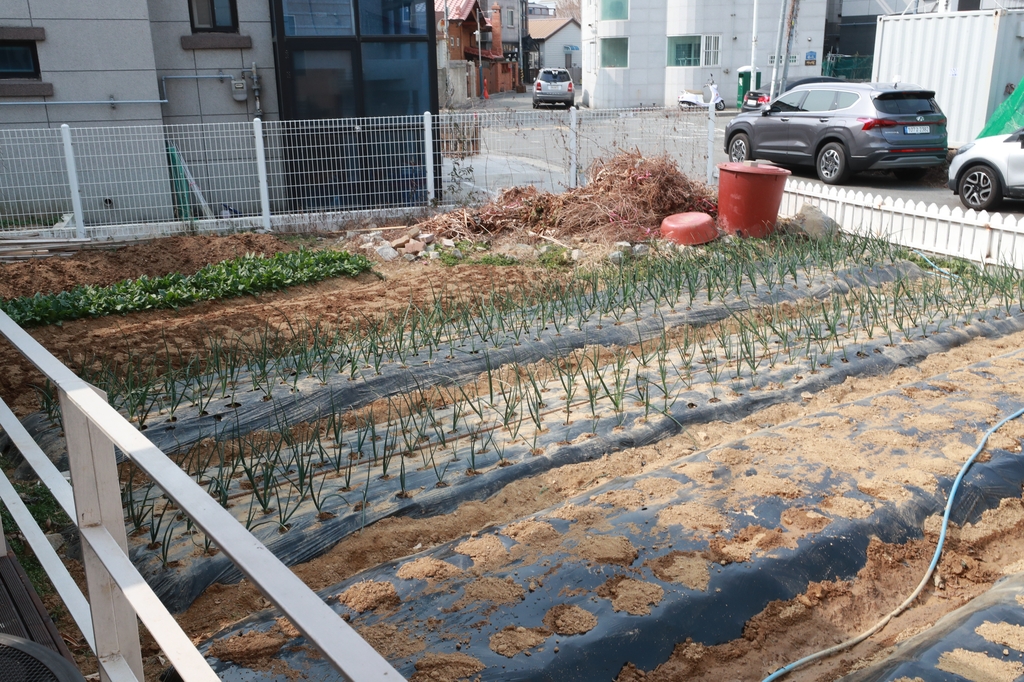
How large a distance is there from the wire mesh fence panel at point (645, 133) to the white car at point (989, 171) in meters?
3.55

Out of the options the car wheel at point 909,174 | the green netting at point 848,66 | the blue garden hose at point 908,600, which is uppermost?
the green netting at point 848,66

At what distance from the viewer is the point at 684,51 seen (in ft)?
119

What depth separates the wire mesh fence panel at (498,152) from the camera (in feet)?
37.6

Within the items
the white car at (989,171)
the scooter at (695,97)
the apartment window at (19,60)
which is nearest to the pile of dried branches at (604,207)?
the white car at (989,171)

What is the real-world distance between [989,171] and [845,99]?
3261 millimetres

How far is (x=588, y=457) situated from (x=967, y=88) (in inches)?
585

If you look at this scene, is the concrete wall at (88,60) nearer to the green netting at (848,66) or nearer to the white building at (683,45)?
the white building at (683,45)

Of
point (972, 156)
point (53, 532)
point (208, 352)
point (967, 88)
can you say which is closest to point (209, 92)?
point (208, 352)

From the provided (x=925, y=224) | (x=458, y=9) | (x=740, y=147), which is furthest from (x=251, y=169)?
(x=458, y=9)

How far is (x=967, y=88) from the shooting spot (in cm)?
1537

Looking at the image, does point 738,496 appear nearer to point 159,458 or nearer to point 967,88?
point 159,458

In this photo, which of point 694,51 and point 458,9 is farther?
point 458,9

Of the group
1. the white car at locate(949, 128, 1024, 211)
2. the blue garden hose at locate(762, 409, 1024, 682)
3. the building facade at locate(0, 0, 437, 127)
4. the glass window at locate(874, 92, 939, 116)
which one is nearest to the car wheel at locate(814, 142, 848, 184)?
the glass window at locate(874, 92, 939, 116)

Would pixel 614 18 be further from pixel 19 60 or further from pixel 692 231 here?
pixel 692 231
